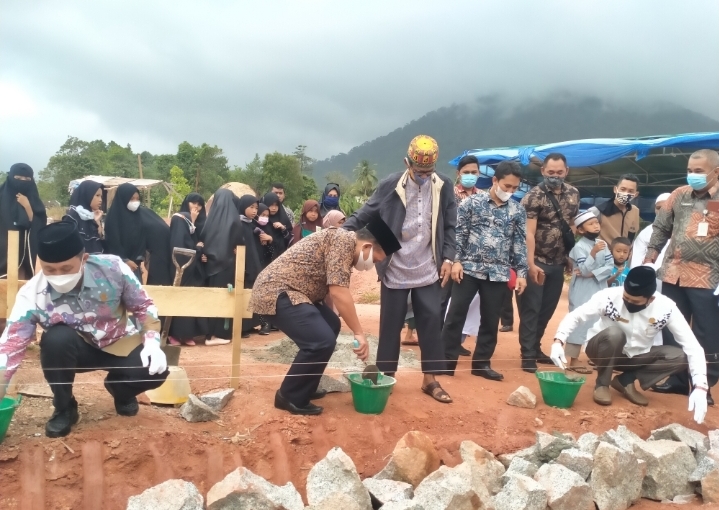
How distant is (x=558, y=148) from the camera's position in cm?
1254

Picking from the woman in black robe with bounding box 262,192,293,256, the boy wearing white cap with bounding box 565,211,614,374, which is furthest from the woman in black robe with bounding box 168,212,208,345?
the boy wearing white cap with bounding box 565,211,614,374

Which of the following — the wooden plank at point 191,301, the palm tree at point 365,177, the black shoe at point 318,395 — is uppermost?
the palm tree at point 365,177

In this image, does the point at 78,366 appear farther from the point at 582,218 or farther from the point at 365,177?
the point at 365,177

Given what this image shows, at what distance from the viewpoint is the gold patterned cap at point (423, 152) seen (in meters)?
4.08

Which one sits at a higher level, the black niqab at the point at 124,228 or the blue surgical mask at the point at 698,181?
the blue surgical mask at the point at 698,181

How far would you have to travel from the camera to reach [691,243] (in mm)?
4840

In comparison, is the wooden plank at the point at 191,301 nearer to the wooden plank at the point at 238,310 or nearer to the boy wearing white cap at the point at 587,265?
the wooden plank at the point at 238,310

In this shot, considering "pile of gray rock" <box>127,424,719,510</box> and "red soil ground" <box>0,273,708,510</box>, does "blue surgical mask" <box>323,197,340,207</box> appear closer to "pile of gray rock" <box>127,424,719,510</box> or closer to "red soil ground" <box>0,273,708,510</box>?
"red soil ground" <box>0,273,708,510</box>

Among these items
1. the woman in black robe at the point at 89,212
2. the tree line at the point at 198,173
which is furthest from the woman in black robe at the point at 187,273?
the tree line at the point at 198,173

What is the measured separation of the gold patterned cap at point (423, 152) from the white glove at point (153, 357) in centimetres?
214

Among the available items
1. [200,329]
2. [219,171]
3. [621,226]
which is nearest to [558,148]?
[621,226]

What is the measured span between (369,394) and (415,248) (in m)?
1.15

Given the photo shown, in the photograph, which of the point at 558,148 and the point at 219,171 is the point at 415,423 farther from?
the point at 219,171

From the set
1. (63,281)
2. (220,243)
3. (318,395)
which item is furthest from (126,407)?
(220,243)
